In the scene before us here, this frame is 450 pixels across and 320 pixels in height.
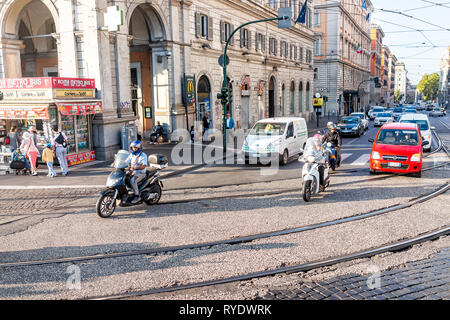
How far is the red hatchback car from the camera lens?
12117 mm

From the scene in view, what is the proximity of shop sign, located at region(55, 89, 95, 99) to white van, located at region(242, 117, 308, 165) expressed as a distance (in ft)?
21.8

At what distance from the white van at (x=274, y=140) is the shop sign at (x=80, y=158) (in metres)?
6.41

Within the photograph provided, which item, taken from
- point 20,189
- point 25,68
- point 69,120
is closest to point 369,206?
point 20,189

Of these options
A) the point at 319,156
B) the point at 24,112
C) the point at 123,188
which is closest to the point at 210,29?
the point at 24,112

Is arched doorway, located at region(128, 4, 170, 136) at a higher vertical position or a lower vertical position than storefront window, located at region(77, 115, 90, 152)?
higher

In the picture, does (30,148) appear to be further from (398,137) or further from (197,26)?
(197,26)

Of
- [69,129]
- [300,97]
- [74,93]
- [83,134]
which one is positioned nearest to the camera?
[74,93]

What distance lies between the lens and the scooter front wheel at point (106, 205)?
838 cm

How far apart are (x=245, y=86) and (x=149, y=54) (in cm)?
1019

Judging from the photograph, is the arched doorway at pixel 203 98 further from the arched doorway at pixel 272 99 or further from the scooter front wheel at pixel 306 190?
the scooter front wheel at pixel 306 190

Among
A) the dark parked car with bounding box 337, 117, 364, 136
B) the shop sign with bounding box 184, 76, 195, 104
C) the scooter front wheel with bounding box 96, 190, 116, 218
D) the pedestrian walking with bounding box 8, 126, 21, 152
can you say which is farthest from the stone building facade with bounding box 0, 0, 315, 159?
the scooter front wheel with bounding box 96, 190, 116, 218

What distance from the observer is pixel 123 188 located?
8.69 metres

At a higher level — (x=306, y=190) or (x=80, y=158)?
(x=80, y=158)

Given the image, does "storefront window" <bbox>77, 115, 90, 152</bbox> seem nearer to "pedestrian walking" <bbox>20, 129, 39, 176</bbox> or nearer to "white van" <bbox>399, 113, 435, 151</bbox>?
"pedestrian walking" <bbox>20, 129, 39, 176</bbox>
